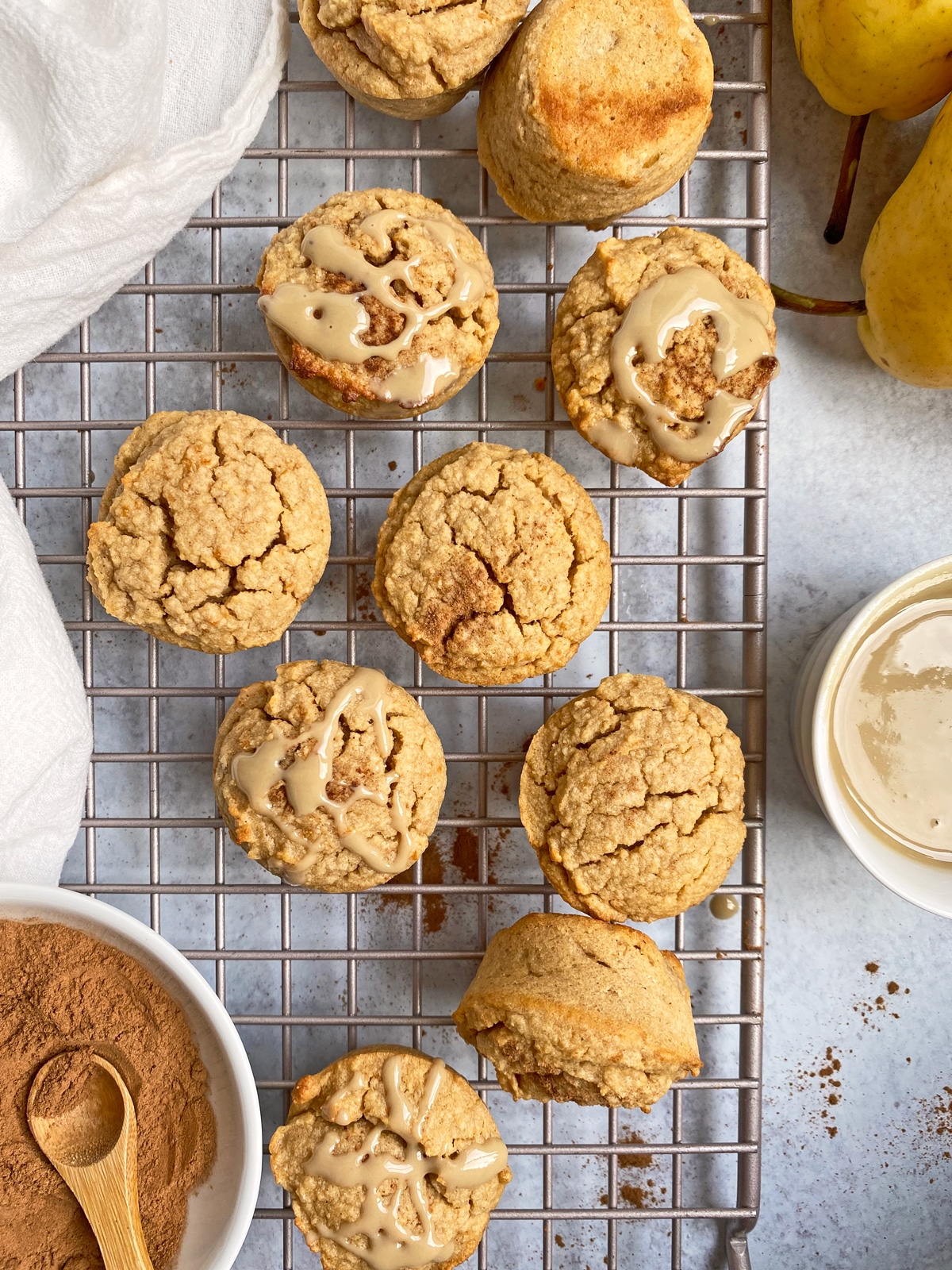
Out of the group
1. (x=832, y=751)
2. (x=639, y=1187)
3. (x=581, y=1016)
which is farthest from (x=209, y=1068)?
(x=832, y=751)

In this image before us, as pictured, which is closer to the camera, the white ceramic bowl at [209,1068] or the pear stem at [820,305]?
the white ceramic bowl at [209,1068]

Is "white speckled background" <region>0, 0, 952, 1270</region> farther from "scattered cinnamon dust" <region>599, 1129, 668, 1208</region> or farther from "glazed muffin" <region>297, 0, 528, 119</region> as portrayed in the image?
"glazed muffin" <region>297, 0, 528, 119</region>

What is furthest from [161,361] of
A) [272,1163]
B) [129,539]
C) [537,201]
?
[272,1163]

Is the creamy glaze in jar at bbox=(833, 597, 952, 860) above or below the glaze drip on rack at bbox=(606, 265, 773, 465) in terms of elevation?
below

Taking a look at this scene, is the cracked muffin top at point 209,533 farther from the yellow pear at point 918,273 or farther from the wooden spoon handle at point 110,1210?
the yellow pear at point 918,273

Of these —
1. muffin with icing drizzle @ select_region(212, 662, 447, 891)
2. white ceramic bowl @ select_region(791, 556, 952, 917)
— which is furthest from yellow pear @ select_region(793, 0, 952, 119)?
muffin with icing drizzle @ select_region(212, 662, 447, 891)

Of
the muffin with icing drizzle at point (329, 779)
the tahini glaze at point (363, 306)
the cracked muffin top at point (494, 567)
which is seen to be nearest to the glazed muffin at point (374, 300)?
the tahini glaze at point (363, 306)

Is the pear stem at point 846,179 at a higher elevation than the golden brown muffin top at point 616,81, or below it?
below
